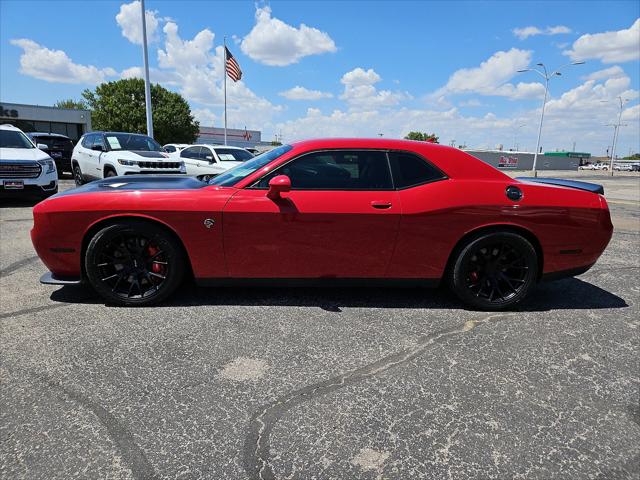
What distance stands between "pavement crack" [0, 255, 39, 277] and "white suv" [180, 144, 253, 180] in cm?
769

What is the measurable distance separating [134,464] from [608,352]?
10.2 feet

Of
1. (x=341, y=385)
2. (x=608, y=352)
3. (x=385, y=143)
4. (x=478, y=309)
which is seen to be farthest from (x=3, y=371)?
(x=608, y=352)

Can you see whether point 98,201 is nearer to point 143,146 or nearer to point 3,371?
point 3,371

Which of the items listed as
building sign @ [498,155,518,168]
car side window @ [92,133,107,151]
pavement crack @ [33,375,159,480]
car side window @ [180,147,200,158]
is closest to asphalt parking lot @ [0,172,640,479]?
pavement crack @ [33,375,159,480]

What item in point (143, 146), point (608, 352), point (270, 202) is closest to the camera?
point (608, 352)

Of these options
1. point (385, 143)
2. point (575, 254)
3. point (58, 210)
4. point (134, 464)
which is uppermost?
point (385, 143)

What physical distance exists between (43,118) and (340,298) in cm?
4649

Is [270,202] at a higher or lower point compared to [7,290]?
higher

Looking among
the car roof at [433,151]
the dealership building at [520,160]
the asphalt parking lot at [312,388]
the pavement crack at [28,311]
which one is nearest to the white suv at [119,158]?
the asphalt parking lot at [312,388]

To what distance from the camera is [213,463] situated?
5.94ft

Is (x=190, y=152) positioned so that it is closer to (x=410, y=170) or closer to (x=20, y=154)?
(x=20, y=154)

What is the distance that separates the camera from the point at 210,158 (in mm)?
12539

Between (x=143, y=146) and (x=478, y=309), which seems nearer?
(x=478, y=309)

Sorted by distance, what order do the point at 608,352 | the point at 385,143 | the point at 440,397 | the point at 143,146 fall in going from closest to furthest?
the point at 440,397
the point at 608,352
the point at 385,143
the point at 143,146
